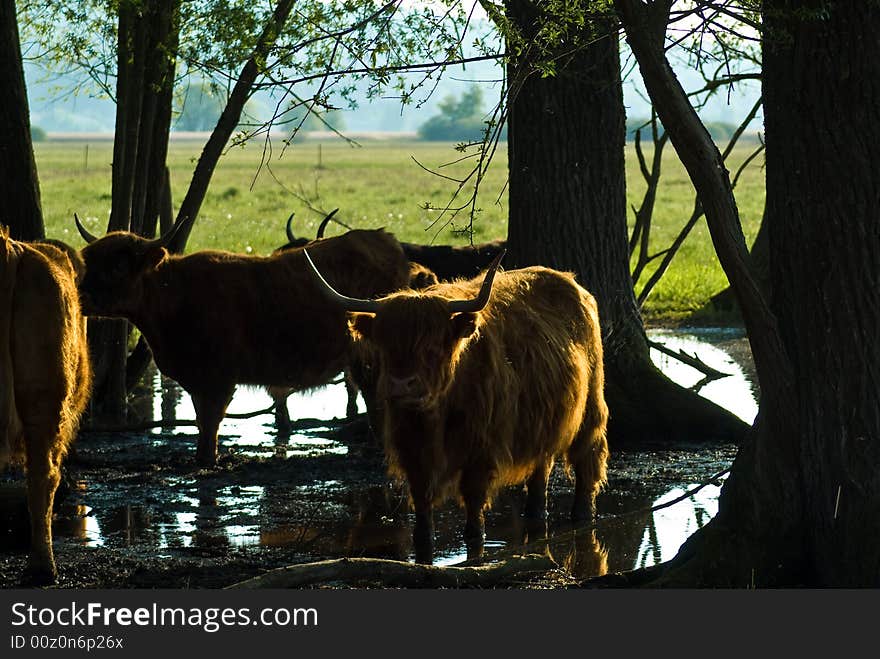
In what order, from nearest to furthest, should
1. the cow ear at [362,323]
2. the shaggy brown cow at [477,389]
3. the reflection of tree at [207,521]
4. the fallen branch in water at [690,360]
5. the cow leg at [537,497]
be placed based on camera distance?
the shaggy brown cow at [477,389]
the cow ear at [362,323]
the reflection of tree at [207,521]
the cow leg at [537,497]
the fallen branch in water at [690,360]

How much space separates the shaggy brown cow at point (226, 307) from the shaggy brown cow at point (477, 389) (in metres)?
2.85

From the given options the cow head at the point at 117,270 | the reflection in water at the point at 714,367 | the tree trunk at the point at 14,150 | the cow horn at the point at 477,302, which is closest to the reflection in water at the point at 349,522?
the cow horn at the point at 477,302

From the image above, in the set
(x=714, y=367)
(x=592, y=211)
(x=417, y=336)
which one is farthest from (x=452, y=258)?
(x=417, y=336)

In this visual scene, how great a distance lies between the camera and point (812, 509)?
5.54m

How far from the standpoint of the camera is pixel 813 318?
17.9 ft

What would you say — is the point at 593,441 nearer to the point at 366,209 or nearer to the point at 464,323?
the point at 464,323

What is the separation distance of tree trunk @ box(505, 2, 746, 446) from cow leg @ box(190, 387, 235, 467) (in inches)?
96.0

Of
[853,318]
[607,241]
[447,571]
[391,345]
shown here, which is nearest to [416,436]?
[391,345]

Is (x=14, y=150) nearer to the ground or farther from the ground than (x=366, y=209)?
nearer to the ground

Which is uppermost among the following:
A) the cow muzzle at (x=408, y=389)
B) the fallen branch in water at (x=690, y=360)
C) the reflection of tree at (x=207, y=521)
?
the cow muzzle at (x=408, y=389)

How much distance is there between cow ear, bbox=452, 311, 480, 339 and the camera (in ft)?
21.2

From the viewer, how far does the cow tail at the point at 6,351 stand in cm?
570

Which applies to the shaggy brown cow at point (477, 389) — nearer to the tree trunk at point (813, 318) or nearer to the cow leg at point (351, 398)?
the tree trunk at point (813, 318)

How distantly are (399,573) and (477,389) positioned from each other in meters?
1.57
